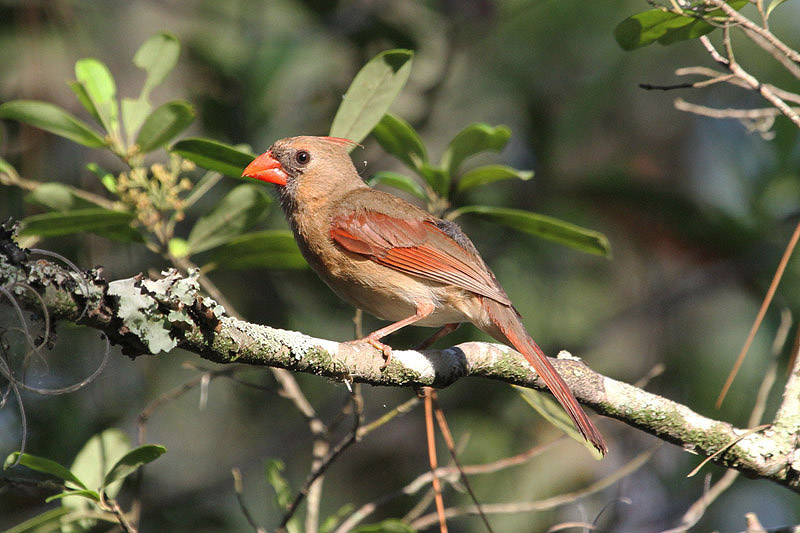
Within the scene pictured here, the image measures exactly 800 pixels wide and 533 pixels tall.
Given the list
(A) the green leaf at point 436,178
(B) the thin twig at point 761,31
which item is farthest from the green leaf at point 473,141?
(B) the thin twig at point 761,31

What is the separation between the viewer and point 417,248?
10.8ft

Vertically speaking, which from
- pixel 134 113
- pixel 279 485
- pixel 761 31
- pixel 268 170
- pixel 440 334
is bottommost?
pixel 279 485

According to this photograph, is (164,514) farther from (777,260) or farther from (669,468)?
(777,260)

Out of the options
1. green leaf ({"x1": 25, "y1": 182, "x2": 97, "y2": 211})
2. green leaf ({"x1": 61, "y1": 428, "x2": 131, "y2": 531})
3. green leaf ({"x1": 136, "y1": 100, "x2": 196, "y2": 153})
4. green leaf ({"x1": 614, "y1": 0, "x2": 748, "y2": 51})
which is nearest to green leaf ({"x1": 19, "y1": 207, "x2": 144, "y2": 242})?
green leaf ({"x1": 25, "y1": 182, "x2": 97, "y2": 211})

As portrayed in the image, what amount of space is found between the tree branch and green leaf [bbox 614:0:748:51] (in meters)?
1.17

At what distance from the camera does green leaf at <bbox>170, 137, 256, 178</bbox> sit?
2.90 meters

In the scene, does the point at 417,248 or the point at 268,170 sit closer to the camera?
the point at 417,248

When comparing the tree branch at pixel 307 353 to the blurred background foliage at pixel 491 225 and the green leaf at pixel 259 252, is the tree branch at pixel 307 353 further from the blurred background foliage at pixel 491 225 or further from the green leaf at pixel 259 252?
the blurred background foliage at pixel 491 225

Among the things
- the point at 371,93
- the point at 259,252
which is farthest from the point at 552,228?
the point at 259,252

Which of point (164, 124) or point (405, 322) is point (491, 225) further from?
point (164, 124)

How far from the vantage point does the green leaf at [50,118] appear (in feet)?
9.93

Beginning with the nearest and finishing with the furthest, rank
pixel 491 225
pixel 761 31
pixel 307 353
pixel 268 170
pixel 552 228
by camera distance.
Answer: pixel 307 353, pixel 761 31, pixel 552 228, pixel 268 170, pixel 491 225

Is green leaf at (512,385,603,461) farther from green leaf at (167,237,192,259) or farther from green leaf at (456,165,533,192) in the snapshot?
green leaf at (167,237,192,259)

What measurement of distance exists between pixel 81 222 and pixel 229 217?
0.59m
